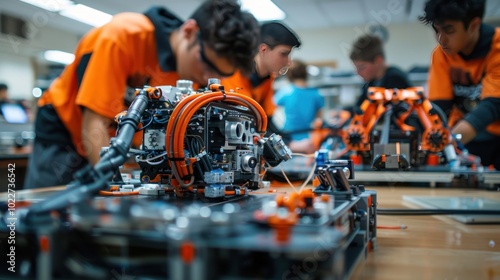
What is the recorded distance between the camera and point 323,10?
2.27 m

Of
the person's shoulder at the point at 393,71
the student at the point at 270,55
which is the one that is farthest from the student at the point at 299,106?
the student at the point at 270,55

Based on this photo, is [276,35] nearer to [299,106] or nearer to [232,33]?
[232,33]

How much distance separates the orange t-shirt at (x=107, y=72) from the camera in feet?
5.57

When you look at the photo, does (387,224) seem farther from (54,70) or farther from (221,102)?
(54,70)

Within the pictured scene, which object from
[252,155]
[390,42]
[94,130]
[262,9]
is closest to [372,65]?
[390,42]

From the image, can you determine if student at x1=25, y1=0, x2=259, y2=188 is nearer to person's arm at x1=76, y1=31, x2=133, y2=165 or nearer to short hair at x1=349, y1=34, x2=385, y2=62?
person's arm at x1=76, y1=31, x2=133, y2=165

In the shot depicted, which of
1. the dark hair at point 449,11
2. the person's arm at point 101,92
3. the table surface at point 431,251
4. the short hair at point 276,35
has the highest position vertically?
the dark hair at point 449,11

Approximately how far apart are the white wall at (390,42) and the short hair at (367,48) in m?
0.07

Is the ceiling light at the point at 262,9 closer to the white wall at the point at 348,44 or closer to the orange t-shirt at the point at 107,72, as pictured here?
the white wall at the point at 348,44

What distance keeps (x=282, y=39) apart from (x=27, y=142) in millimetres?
4778

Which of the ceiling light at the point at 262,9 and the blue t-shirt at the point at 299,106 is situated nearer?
the ceiling light at the point at 262,9

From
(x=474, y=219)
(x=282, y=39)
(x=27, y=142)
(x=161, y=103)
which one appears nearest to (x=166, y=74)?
(x=161, y=103)

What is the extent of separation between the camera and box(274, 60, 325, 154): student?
8.46 feet

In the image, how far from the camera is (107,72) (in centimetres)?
171
